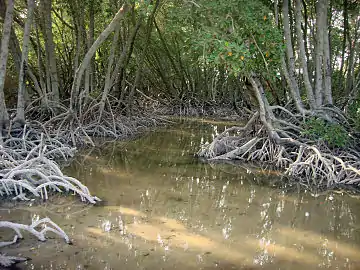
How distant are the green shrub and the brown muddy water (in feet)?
3.35

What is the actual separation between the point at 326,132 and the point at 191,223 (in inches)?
139

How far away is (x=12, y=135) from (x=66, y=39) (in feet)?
25.8

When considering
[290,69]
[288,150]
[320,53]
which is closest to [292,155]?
[288,150]

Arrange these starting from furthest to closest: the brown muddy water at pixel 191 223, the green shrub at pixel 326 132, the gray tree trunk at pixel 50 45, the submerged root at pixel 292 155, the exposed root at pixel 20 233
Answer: the gray tree trunk at pixel 50 45
the green shrub at pixel 326 132
the submerged root at pixel 292 155
the brown muddy water at pixel 191 223
the exposed root at pixel 20 233

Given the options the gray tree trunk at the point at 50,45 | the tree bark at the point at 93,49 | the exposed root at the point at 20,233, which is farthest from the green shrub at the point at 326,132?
the gray tree trunk at the point at 50,45

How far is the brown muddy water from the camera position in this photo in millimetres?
3281

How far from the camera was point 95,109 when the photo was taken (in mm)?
9688

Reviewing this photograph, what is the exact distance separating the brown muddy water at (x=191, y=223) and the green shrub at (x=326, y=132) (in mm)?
1020

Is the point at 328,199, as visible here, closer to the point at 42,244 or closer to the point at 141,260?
the point at 141,260

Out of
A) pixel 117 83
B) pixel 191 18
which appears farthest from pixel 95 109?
pixel 191 18

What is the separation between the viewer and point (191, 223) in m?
4.10

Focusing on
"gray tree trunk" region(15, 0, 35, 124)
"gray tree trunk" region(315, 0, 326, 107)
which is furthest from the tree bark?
"gray tree trunk" region(315, 0, 326, 107)

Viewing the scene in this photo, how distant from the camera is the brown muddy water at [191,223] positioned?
3.28 meters

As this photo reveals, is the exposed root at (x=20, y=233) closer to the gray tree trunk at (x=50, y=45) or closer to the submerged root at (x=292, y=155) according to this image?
the submerged root at (x=292, y=155)
